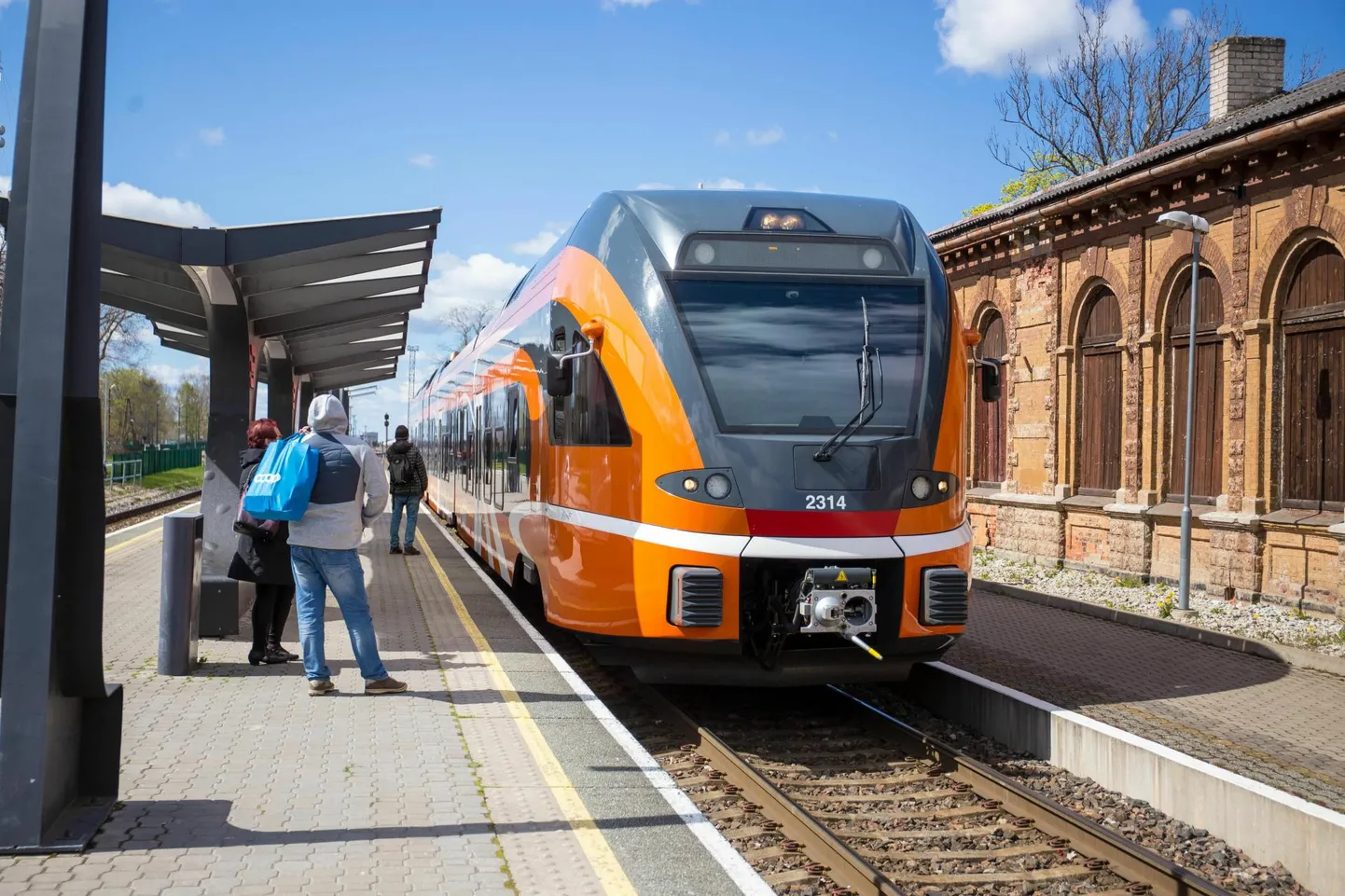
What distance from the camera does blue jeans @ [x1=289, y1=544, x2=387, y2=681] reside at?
775cm

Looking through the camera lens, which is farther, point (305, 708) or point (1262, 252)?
point (1262, 252)

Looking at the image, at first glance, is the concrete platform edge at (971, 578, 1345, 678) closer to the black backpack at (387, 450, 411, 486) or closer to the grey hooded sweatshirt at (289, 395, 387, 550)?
the grey hooded sweatshirt at (289, 395, 387, 550)

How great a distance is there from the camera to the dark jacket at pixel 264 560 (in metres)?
8.55

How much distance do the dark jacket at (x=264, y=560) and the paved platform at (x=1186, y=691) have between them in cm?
546

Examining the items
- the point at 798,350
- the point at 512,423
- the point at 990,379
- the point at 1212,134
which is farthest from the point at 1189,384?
the point at 798,350

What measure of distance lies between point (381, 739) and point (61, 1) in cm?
382

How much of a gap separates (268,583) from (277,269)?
11.6 ft

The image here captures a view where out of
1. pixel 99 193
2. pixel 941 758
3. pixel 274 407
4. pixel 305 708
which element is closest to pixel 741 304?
pixel 941 758

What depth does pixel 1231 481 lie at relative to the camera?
1565 cm

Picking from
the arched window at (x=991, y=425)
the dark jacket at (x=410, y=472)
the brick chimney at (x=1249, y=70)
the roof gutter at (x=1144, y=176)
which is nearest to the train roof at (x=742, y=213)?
the roof gutter at (x=1144, y=176)

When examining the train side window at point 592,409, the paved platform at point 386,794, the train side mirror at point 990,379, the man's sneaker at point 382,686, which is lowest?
the paved platform at point 386,794

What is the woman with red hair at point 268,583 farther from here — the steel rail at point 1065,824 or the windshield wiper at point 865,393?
the steel rail at point 1065,824

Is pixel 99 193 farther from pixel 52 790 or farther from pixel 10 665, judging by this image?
pixel 52 790

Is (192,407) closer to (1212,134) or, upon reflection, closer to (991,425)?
(991,425)
